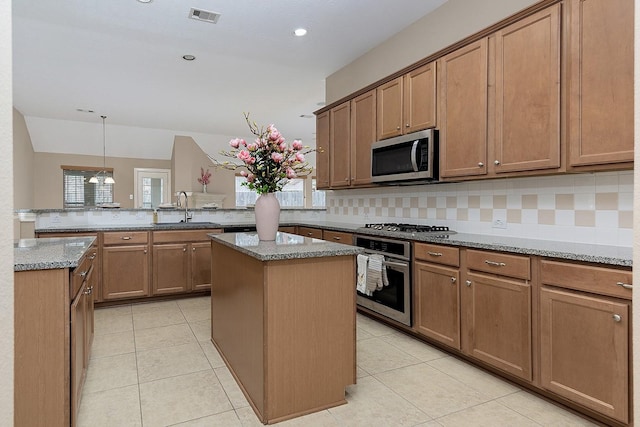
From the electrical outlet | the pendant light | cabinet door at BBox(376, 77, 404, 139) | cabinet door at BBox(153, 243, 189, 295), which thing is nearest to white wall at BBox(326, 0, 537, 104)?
cabinet door at BBox(376, 77, 404, 139)

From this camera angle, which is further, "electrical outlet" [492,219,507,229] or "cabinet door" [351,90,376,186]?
"cabinet door" [351,90,376,186]

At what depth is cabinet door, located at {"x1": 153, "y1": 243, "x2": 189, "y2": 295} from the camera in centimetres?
435

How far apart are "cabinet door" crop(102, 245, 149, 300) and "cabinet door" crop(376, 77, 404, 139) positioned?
294 cm

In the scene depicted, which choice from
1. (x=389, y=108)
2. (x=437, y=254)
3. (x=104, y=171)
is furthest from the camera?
(x=104, y=171)

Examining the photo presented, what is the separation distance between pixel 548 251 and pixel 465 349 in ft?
3.05

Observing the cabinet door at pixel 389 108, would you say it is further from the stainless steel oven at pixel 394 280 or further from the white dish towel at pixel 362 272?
the white dish towel at pixel 362 272

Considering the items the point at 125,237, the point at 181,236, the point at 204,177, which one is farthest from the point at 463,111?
the point at 204,177

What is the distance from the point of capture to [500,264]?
234 cm

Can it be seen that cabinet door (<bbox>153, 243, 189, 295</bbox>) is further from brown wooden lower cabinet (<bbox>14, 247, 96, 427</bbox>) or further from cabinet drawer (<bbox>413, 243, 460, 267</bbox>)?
cabinet drawer (<bbox>413, 243, 460, 267</bbox>)

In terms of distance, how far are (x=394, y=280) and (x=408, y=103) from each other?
1.59 meters

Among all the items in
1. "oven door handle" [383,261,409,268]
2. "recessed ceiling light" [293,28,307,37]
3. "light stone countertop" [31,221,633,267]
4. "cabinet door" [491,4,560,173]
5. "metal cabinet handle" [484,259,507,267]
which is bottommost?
"oven door handle" [383,261,409,268]

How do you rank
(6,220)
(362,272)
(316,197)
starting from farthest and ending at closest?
(316,197) → (362,272) → (6,220)

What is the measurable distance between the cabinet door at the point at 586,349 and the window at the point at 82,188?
904cm

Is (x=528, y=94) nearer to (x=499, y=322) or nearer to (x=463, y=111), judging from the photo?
(x=463, y=111)
